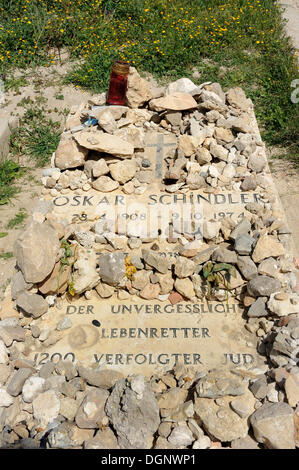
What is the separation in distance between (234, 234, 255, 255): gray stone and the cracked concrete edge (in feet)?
11.8

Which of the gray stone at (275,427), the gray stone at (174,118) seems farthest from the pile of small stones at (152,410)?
the gray stone at (174,118)

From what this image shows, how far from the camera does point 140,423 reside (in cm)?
277

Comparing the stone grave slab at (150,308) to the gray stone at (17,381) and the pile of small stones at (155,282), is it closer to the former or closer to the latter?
the pile of small stones at (155,282)

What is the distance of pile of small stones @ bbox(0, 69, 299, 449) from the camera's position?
2.77 m

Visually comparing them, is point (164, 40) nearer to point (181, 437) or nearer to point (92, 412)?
point (92, 412)

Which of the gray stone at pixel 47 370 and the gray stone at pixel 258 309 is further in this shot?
the gray stone at pixel 258 309

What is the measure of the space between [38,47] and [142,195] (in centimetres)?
486

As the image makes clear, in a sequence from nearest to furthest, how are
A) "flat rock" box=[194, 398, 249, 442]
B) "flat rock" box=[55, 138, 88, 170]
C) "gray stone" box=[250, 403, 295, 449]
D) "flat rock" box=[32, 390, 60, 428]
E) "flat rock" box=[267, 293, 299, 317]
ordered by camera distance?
"gray stone" box=[250, 403, 295, 449] → "flat rock" box=[194, 398, 249, 442] → "flat rock" box=[32, 390, 60, 428] → "flat rock" box=[267, 293, 299, 317] → "flat rock" box=[55, 138, 88, 170]

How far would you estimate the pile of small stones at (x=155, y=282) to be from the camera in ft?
9.10

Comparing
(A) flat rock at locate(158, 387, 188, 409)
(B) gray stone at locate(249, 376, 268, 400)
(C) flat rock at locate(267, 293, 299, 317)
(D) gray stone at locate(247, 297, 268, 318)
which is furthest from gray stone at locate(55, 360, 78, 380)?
(C) flat rock at locate(267, 293, 299, 317)

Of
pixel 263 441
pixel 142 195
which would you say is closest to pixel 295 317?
pixel 263 441

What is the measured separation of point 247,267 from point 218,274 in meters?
0.24

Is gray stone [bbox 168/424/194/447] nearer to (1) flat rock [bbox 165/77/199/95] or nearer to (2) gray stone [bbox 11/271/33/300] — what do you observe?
(2) gray stone [bbox 11/271/33/300]

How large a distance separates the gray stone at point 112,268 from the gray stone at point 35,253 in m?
0.42
